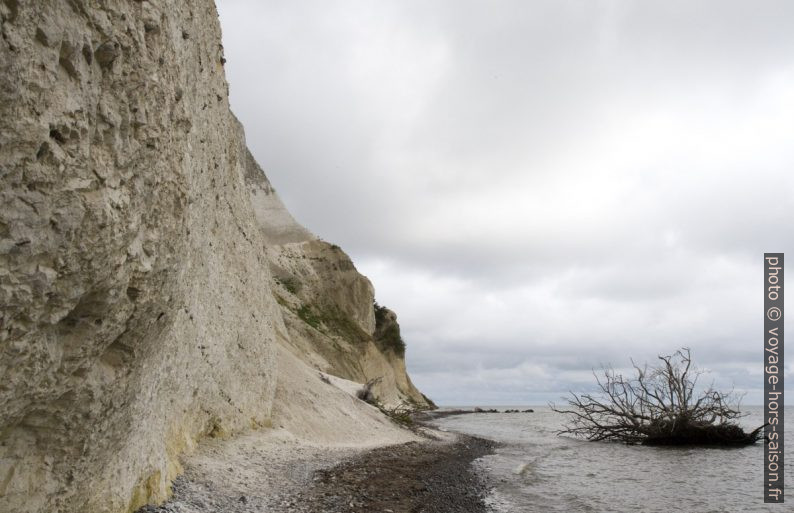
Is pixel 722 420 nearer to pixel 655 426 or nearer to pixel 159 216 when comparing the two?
pixel 655 426

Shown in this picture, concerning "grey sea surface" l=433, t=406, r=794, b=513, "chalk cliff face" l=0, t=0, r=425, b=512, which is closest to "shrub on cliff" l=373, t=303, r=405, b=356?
"grey sea surface" l=433, t=406, r=794, b=513

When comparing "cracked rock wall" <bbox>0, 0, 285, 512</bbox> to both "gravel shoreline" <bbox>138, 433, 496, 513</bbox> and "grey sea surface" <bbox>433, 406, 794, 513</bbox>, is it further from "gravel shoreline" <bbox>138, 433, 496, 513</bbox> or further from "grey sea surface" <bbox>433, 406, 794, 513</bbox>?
"grey sea surface" <bbox>433, 406, 794, 513</bbox>

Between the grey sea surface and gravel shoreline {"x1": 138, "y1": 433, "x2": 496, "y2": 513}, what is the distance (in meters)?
1.33

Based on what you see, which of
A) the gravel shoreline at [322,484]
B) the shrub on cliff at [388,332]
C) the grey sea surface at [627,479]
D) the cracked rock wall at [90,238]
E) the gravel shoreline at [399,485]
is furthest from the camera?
the shrub on cliff at [388,332]

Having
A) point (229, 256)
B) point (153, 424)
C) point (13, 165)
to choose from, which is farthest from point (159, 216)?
point (229, 256)

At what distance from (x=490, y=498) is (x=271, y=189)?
42.8m

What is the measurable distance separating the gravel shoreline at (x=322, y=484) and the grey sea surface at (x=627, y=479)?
133 cm

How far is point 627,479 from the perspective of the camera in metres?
17.3

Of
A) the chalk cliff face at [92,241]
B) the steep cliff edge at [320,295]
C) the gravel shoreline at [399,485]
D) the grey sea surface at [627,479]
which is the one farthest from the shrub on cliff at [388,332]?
the chalk cliff face at [92,241]

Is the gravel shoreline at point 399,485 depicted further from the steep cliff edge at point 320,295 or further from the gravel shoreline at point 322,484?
the steep cliff edge at point 320,295

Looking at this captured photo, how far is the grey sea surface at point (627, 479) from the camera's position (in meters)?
13.7

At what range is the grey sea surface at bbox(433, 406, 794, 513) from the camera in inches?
539

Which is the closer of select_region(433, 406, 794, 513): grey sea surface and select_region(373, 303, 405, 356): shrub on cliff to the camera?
select_region(433, 406, 794, 513): grey sea surface

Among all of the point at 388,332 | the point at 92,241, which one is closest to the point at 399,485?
the point at 92,241
